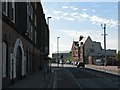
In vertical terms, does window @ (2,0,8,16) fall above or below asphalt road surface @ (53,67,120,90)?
above

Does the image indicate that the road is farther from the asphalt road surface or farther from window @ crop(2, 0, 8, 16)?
window @ crop(2, 0, 8, 16)

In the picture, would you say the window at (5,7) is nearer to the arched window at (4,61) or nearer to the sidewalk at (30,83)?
the arched window at (4,61)

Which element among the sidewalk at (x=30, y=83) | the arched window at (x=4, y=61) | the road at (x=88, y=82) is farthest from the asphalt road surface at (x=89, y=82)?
the arched window at (x=4, y=61)

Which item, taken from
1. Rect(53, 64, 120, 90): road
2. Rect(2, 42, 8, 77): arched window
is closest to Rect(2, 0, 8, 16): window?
Rect(2, 42, 8, 77): arched window

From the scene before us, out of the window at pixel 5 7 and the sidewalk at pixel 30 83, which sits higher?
the window at pixel 5 7

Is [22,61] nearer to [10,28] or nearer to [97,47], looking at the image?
[10,28]

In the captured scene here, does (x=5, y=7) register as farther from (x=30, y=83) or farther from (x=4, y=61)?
(x=30, y=83)

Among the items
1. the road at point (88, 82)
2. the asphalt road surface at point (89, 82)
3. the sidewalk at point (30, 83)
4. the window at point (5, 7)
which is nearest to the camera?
the window at point (5, 7)

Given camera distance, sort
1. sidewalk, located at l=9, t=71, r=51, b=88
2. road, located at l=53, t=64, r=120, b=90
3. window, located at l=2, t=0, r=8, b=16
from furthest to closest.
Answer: road, located at l=53, t=64, r=120, b=90 < sidewalk, located at l=9, t=71, r=51, b=88 < window, located at l=2, t=0, r=8, b=16

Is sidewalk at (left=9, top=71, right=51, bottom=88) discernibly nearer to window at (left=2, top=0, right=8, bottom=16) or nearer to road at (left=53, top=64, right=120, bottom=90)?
road at (left=53, top=64, right=120, bottom=90)

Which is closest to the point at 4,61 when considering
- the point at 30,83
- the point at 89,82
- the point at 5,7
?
the point at 5,7

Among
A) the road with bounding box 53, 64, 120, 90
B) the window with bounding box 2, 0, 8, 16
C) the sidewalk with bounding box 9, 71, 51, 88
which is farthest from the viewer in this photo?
the road with bounding box 53, 64, 120, 90

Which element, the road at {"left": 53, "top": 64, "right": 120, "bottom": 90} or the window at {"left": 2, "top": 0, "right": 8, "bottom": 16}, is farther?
the road at {"left": 53, "top": 64, "right": 120, "bottom": 90}

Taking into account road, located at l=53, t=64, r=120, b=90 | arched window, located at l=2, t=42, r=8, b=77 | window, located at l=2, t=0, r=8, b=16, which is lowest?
road, located at l=53, t=64, r=120, b=90
